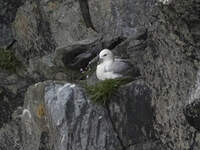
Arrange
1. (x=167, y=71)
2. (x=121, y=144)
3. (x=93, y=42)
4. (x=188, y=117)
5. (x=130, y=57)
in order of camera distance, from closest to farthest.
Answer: (x=188, y=117), (x=167, y=71), (x=121, y=144), (x=130, y=57), (x=93, y=42)

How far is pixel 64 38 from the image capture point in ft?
54.3

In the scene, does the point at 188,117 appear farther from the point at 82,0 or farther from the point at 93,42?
the point at 82,0

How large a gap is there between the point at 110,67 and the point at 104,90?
118 centimetres

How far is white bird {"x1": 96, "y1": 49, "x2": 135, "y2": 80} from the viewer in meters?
12.7

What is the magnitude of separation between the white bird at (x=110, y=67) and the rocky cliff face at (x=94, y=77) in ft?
0.80

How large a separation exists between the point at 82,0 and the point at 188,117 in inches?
276

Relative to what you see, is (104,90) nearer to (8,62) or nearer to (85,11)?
(85,11)

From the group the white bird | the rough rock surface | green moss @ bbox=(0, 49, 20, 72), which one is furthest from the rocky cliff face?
the white bird

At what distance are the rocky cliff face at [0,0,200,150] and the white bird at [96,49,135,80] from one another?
244mm

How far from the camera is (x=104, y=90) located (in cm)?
1180

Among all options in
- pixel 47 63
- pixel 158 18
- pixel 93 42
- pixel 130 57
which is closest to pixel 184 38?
pixel 158 18

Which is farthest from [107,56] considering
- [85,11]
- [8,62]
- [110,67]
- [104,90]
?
[8,62]

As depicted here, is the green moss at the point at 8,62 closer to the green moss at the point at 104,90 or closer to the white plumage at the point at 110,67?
the white plumage at the point at 110,67

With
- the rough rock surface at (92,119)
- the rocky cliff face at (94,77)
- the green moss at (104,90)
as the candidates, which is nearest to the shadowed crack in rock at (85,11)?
the rocky cliff face at (94,77)
